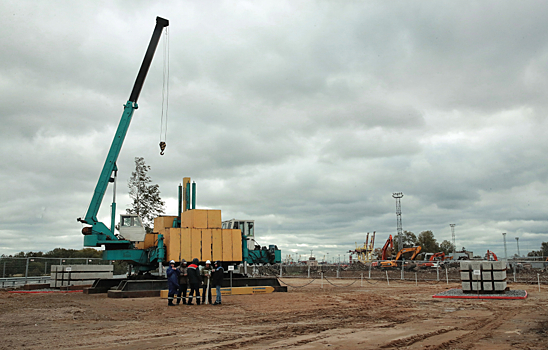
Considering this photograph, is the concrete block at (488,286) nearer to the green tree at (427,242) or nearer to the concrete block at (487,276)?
the concrete block at (487,276)

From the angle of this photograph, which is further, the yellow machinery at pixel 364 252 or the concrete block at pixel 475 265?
the yellow machinery at pixel 364 252

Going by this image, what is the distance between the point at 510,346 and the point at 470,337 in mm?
1093

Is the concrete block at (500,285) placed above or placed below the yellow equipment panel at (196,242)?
below

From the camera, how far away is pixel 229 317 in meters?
12.7

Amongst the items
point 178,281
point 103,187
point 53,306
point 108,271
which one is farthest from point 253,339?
point 108,271

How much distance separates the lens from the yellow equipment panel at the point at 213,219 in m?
22.3

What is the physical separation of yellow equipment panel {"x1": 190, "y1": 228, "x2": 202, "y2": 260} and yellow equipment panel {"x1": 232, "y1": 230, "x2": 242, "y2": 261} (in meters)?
1.83

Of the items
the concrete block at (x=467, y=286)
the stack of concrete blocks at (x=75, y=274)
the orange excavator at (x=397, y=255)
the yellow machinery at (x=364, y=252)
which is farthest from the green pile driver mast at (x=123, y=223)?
the yellow machinery at (x=364, y=252)

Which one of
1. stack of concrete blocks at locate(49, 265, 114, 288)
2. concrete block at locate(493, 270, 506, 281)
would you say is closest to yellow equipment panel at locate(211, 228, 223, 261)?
stack of concrete blocks at locate(49, 265, 114, 288)

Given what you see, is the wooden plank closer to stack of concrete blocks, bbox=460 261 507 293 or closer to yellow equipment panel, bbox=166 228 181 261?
yellow equipment panel, bbox=166 228 181 261

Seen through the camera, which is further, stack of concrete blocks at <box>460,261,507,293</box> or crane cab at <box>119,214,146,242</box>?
crane cab at <box>119,214,146,242</box>

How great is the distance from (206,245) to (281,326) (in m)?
11.9

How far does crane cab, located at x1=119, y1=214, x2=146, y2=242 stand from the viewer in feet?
76.8

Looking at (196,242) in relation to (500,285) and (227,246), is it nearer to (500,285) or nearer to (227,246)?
(227,246)
